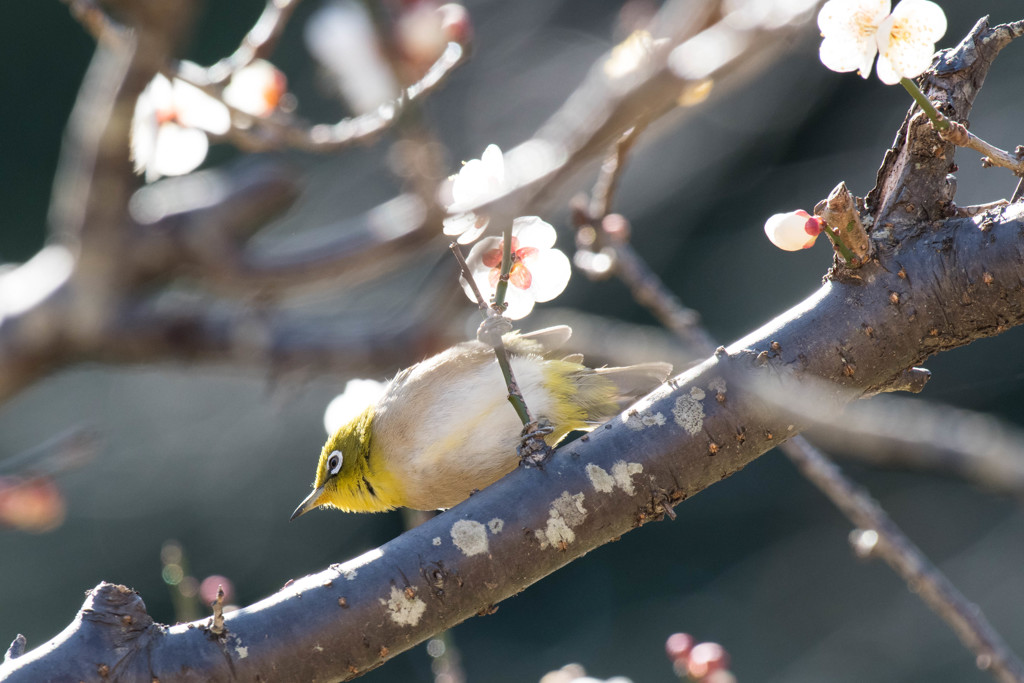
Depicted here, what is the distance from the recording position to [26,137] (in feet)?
17.2

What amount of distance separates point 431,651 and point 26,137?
4937 millimetres

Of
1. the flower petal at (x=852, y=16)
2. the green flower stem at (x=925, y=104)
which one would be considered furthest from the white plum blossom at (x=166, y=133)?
the green flower stem at (x=925, y=104)

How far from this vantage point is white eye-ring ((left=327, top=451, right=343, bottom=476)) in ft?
6.05

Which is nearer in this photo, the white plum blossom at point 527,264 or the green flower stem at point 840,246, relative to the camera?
the green flower stem at point 840,246

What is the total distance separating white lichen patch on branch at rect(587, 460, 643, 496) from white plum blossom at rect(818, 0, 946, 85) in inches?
21.3

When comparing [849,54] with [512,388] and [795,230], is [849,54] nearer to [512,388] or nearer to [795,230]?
[795,230]

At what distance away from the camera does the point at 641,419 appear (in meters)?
1.12

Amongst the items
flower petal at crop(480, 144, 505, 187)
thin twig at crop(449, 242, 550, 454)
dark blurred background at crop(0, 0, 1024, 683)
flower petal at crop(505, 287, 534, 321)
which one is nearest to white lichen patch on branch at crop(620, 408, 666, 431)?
thin twig at crop(449, 242, 550, 454)

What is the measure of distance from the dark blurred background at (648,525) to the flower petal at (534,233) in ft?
11.5

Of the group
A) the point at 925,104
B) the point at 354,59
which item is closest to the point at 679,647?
the point at 925,104

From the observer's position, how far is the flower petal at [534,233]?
4.03 ft

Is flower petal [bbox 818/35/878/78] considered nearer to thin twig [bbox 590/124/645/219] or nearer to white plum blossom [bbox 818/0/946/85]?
white plum blossom [bbox 818/0/946/85]

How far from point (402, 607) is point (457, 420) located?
59 centimetres

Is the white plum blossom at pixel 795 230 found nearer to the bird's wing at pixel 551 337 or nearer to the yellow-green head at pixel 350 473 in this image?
the bird's wing at pixel 551 337
